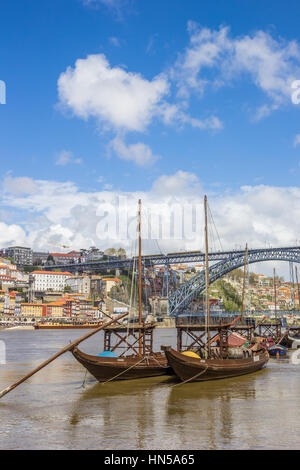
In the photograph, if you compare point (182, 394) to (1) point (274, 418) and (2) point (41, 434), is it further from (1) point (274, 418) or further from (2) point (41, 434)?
(2) point (41, 434)

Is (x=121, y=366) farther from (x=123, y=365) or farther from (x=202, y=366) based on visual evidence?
(x=202, y=366)

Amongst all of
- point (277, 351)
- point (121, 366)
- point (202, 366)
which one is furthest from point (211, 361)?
point (277, 351)

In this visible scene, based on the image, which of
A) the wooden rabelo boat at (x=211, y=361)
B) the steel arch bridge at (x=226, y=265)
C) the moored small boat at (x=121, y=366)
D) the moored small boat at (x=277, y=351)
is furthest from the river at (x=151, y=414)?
the steel arch bridge at (x=226, y=265)

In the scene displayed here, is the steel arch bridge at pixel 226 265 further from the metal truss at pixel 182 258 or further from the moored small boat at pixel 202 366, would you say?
the moored small boat at pixel 202 366

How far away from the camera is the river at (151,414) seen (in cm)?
1489

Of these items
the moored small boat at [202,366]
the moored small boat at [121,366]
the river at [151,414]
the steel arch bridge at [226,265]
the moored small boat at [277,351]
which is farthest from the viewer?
the steel arch bridge at [226,265]

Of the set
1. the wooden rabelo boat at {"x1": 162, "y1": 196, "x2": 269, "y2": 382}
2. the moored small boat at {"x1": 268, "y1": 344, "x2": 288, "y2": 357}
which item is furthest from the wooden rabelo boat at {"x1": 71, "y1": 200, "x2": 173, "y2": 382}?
the moored small boat at {"x1": 268, "y1": 344, "x2": 288, "y2": 357}

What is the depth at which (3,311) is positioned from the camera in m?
161

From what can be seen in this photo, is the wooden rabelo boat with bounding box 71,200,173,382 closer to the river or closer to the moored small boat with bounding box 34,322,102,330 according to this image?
the river

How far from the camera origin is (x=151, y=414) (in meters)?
18.8

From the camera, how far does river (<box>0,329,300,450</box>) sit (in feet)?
48.9

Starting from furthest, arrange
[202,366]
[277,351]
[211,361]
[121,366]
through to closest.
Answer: [277,351] → [211,361] → [121,366] → [202,366]

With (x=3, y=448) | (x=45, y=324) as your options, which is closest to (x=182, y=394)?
(x=3, y=448)

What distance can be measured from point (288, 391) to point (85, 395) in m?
10.5
